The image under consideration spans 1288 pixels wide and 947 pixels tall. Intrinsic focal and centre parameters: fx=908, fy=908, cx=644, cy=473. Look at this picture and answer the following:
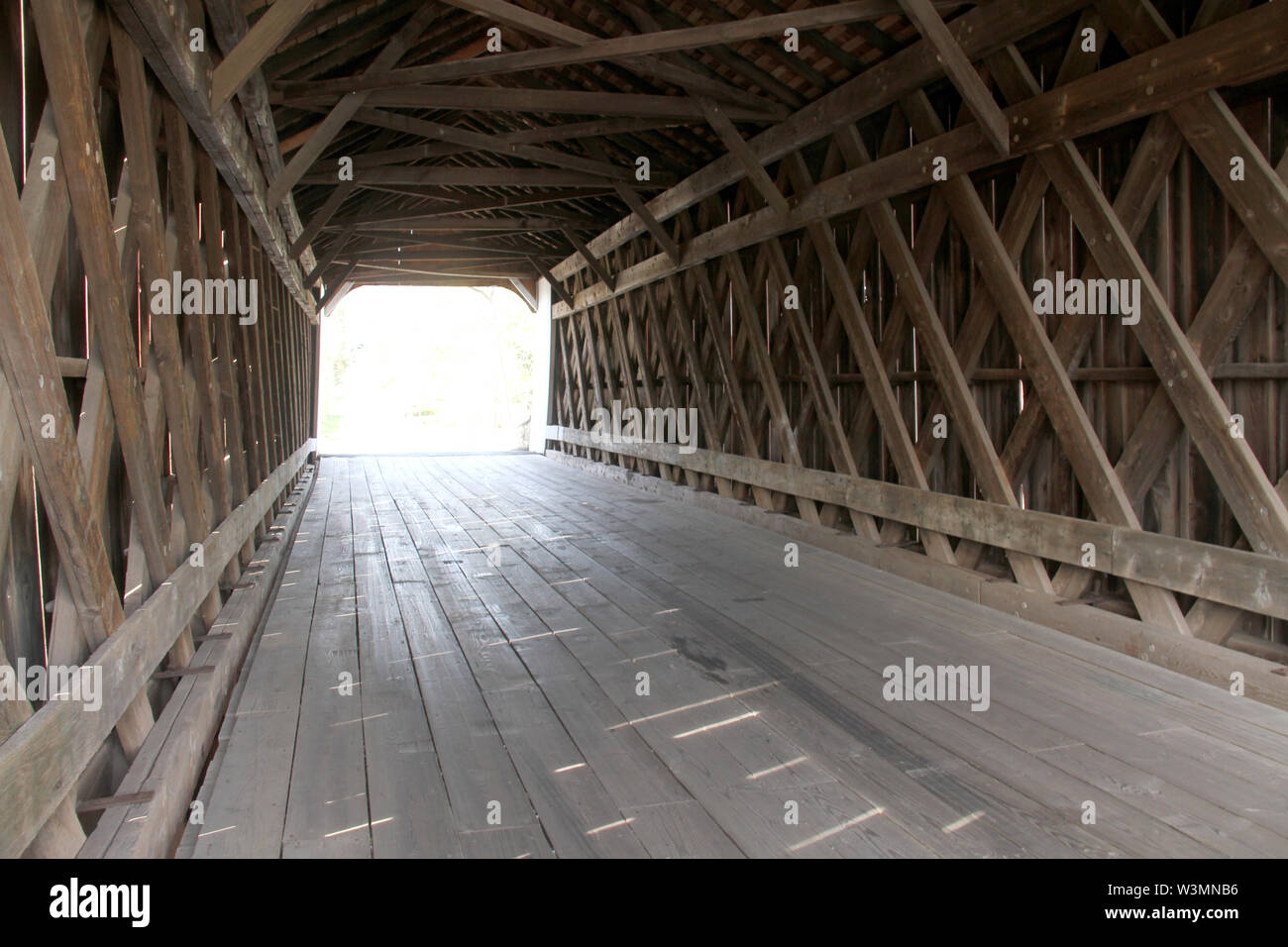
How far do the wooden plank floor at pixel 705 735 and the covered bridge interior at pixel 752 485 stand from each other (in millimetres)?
21

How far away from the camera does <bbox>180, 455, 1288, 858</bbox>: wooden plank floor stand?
2.45 metres

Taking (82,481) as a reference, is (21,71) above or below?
above

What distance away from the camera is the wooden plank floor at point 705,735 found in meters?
2.45

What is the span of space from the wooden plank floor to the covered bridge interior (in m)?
0.02

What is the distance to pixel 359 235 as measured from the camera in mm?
12633

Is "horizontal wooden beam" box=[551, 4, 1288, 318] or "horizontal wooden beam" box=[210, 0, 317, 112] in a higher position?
"horizontal wooden beam" box=[210, 0, 317, 112]

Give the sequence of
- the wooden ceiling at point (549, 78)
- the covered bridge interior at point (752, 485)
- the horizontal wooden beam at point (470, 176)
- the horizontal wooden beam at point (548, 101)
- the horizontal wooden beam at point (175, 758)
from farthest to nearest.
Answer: the horizontal wooden beam at point (470, 176) → the horizontal wooden beam at point (548, 101) → the wooden ceiling at point (549, 78) → the covered bridge interior at point (752, 485) → the horizontal wooden beam at point (175, 758)

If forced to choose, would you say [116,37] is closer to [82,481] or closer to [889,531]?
[82,481]

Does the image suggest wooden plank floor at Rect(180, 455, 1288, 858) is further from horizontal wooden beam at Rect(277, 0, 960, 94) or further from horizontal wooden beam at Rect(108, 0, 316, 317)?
horizontal wooden beam at Rect(277, 0, 960, 94)

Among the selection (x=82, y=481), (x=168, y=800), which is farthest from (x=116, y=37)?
(x=168, y=800)

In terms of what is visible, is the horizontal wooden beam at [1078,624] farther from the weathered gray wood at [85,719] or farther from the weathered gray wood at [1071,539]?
the weathered gray wood at [85,719]

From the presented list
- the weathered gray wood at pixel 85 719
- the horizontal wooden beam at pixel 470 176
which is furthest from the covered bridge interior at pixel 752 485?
the horizontal wooden beam at pixel 470 176

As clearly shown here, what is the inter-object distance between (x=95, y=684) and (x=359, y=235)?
11.3 m

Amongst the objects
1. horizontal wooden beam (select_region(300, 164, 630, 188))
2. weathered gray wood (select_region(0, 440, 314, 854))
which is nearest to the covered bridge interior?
weathered gray wood (select_region(0, 440, 314, 854))
